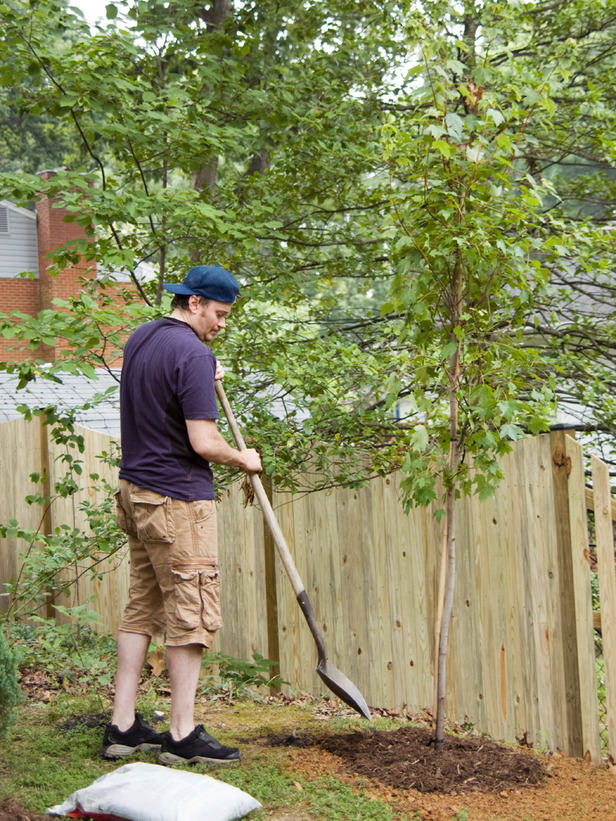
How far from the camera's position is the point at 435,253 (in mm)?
3701

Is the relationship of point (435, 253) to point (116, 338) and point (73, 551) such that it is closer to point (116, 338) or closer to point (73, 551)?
point (116, 338)

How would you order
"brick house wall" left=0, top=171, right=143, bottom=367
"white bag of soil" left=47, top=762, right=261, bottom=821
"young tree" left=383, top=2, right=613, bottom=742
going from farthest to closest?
1. "brick house wall" left=0, top=171, right=143, bottom=367
2. "young tree" left=383, top=2, right=613, bottom=742
3. "white bag of soil" left=47, top=762, right=261, bottom=821

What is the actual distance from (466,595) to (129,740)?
5.90 feet

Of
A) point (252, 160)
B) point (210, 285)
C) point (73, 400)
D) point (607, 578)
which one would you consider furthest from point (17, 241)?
point (607, 578)

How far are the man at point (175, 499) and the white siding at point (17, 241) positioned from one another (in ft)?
67.4

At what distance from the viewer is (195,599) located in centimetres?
374

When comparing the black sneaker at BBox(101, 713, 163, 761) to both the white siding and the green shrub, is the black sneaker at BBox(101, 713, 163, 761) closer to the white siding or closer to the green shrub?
the green shrub

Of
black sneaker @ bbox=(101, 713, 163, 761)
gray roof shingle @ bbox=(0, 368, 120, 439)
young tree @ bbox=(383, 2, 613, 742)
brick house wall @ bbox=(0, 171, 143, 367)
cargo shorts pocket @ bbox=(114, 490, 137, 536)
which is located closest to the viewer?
young tree @ bbox=(383, 2, 613, 742)

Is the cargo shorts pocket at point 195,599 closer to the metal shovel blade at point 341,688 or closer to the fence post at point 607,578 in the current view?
the metal shovel blade at point 341,688

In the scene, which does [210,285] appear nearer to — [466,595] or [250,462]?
[250,462]

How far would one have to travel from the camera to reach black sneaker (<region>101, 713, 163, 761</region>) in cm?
387

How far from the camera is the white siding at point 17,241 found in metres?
23.2

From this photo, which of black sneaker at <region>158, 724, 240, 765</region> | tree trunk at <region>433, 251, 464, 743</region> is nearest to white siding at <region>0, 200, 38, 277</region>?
tree trunk at <region>433, 251, 464, 743</region>

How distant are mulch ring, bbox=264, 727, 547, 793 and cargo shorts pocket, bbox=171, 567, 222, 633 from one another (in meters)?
0.84
